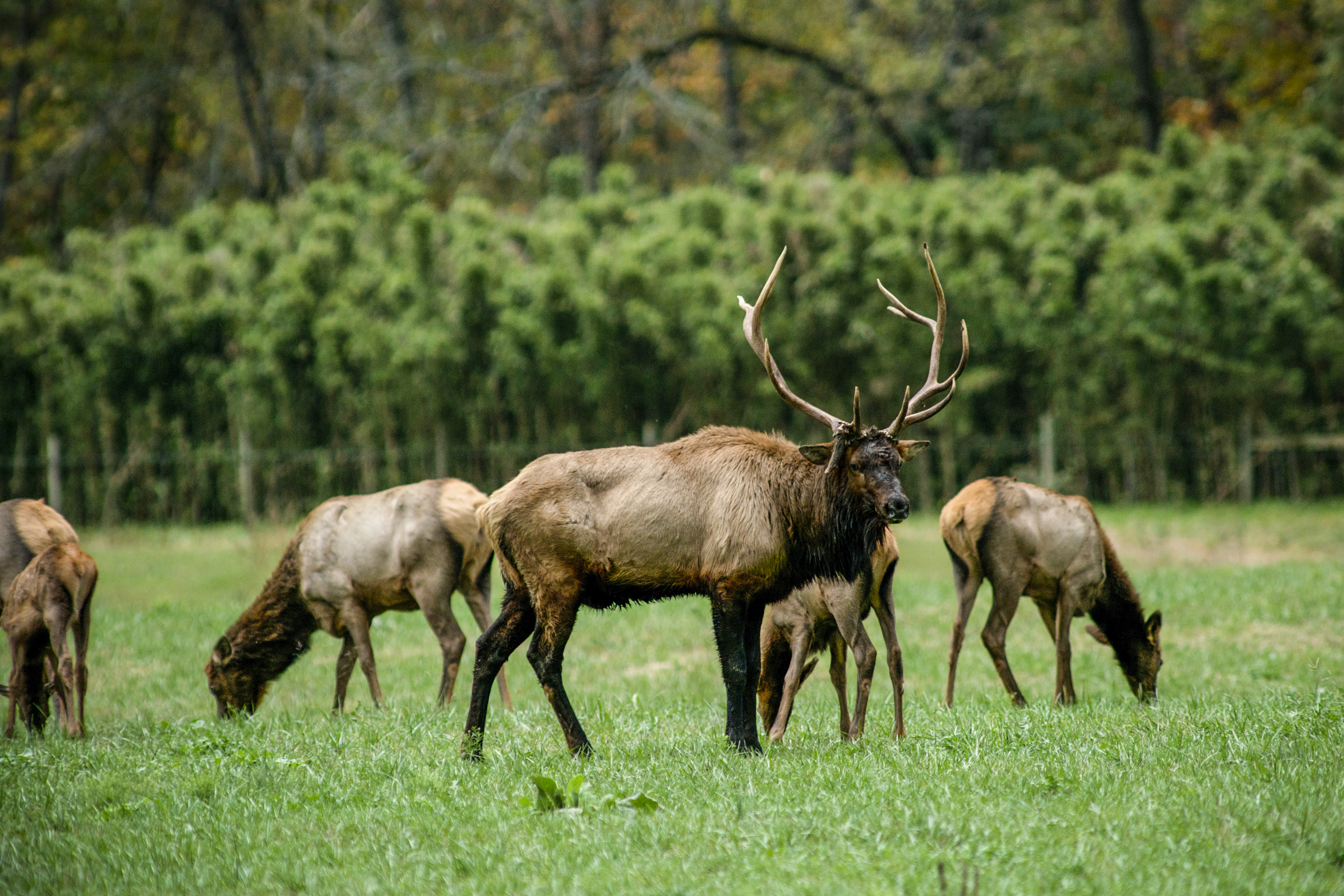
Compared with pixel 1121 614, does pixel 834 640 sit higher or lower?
higher

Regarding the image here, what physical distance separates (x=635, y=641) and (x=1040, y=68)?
59.7 ft

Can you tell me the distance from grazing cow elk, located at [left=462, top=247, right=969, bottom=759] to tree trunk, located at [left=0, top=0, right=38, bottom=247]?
2680 cm

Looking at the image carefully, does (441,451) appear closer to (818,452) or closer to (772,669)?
(772,669)

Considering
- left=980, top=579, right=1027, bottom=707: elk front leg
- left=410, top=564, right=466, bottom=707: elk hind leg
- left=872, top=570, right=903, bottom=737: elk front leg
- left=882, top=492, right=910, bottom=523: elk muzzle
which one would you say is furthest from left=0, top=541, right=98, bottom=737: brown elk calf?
left=980, top=579, right=1027, bottom=707: elk front leg

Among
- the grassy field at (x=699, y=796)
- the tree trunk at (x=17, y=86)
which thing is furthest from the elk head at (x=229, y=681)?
the tree trunk at (x=17, y=86)

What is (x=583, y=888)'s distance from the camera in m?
4.60

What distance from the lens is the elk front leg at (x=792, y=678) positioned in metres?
7.34

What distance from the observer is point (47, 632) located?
26.5 feet

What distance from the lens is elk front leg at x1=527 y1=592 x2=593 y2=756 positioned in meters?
6.59

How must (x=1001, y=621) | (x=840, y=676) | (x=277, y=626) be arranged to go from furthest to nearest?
(x=277, y=626) < (x=1001, y=621) < (x=840, y=676)

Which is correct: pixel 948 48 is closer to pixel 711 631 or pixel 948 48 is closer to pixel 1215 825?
pixel 711 631

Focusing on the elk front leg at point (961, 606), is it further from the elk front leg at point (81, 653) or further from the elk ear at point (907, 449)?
the elk front leg at point (81, 653)

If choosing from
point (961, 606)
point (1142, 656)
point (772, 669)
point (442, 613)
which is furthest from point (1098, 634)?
point (442, 613)

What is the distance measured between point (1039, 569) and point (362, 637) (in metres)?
4.83
